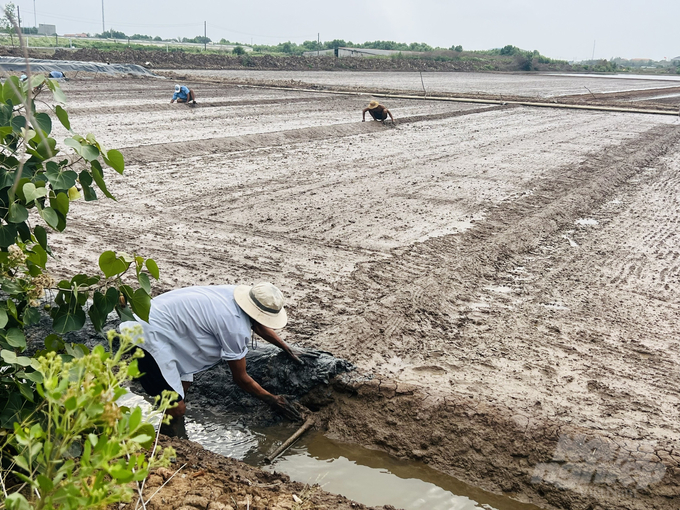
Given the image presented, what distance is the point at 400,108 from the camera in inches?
944

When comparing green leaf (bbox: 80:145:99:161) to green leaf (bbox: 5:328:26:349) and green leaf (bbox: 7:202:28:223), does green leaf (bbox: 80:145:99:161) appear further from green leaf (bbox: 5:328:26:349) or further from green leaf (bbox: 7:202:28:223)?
green leaf (bbox: 5:328:26:349)

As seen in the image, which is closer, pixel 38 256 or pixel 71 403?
pixel 71 403

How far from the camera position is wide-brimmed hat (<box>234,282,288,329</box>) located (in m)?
4.31

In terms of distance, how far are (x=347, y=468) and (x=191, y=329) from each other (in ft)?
4.95

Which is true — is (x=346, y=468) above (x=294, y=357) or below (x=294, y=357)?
below

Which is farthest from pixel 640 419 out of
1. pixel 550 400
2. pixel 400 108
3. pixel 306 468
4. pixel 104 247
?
pixel 400 108

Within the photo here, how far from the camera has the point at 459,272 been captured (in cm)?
736

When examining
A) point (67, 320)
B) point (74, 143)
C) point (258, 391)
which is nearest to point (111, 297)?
point (67, 320)

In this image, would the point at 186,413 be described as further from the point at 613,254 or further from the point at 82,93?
the point at 82,93

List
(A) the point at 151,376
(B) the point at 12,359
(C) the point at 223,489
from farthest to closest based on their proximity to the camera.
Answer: (A) the point at 151,376, (C) the point at 223,489, (B) the point at 12,359

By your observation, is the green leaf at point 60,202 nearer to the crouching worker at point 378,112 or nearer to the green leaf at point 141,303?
the green leaf at point 141,303

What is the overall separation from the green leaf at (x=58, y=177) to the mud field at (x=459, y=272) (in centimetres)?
276

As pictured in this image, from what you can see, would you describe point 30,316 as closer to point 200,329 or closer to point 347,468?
point 200,329

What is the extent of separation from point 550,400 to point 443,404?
33.9 inches
